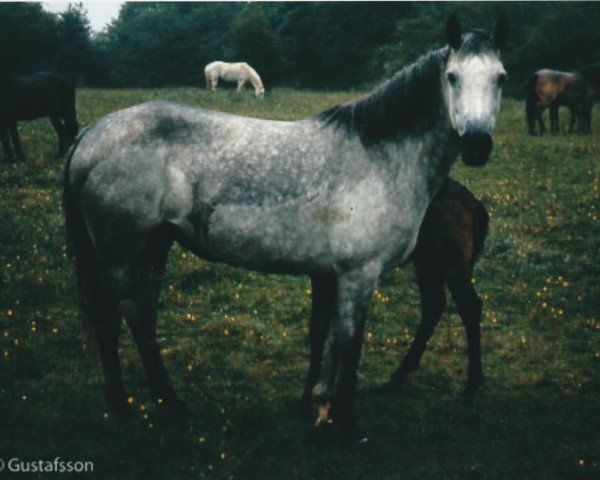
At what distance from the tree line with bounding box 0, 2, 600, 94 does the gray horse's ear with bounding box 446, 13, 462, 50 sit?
35.4 m

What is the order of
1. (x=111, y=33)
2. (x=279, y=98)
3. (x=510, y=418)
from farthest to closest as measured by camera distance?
1. (x=111, y=33)
2. (x=279, y=98)
3. (x=510, y=418)

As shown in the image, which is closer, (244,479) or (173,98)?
(244,479)

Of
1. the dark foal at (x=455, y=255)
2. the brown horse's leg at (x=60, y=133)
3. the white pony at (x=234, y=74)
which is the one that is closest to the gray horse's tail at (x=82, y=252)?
the dark foal at (x=455, y=255)

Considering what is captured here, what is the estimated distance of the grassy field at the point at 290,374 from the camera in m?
4.98

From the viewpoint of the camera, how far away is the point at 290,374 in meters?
6.66

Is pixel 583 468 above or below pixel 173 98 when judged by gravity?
below

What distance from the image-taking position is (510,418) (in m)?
5.78

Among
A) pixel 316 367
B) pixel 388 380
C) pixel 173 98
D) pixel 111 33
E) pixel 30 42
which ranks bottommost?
pixel 388 380

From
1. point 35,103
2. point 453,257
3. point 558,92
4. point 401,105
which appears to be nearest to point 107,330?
point 401,105

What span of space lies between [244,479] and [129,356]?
2.73 metres

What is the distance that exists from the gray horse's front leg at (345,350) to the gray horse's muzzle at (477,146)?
117cm

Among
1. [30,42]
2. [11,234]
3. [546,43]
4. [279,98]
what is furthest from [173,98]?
[546,43]

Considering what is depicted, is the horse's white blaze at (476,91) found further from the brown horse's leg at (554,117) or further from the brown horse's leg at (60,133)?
the brown horse's leg at (554,117)

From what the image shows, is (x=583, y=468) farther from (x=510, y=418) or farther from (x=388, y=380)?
(x=388, y=380)
